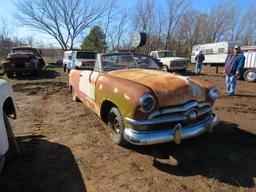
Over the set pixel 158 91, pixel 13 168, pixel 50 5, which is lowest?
pixel 13 168

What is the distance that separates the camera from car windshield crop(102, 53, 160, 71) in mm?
4560

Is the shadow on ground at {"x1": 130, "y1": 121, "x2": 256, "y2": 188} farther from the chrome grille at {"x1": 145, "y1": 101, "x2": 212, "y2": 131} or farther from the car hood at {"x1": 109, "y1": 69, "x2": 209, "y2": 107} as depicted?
the car hood at {"x1": 109, "y1": 69, "x2": 209, "y2": 107}

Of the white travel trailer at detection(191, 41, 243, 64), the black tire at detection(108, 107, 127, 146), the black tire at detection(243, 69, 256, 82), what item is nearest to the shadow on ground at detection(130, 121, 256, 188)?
the black tire at detection(108, 107, 127, 146)

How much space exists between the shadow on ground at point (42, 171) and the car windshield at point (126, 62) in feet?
6.34

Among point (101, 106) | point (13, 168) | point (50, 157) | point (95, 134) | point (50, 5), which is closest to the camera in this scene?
point (13, 168)

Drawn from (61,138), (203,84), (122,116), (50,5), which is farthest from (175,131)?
(50,5)

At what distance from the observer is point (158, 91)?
119 inches

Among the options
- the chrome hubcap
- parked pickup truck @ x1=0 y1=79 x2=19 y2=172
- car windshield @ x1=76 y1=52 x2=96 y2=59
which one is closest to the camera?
parked pickup truck @ x1=0 y1=79 x2=19 y2=172

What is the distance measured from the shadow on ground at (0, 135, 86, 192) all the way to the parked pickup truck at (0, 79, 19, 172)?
0.29m

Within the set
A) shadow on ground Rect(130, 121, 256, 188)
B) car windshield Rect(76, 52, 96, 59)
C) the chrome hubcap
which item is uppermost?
car windshield Rect(76, 52, 96, 59)

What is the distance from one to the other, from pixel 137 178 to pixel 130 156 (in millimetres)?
598

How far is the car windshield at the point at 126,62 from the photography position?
15.0ft

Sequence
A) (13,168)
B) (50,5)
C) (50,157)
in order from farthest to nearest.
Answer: (50,5), (50,157), (13,168)

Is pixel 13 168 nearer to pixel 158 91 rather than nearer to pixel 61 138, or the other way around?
pixel 61 138
